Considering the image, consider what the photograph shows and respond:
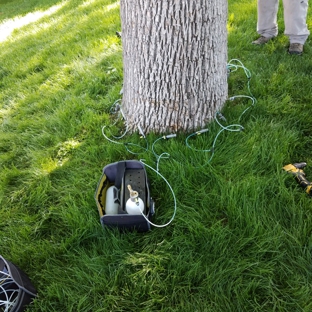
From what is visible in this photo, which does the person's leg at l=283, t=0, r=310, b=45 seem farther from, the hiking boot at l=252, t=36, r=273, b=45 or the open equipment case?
the open equipment case

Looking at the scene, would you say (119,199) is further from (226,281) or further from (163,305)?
(226,281)

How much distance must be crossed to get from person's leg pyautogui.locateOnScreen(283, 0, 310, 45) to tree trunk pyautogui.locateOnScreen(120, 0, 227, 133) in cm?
113

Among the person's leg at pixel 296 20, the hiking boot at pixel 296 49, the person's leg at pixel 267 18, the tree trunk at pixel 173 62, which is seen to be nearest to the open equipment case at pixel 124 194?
the tree trunk at pixel 173 62

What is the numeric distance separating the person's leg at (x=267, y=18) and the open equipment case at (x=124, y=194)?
88.0 inches

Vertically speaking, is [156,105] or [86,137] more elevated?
[156,105]

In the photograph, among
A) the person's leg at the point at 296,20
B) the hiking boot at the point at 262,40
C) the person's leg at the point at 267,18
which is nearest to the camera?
the person's leg at the point at 296,20

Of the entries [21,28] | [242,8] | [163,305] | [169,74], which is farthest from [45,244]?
[21,28]

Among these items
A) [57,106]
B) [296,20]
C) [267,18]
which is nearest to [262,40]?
[267,18]

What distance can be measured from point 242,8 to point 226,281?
356 cm

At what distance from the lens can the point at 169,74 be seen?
203 cm

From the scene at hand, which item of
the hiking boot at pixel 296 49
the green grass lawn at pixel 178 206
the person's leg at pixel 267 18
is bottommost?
the green grass lawn at pixel 178 206

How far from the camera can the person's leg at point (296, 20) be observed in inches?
107

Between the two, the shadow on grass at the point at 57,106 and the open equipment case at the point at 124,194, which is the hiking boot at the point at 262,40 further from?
the open equipment case at the point at 124,194

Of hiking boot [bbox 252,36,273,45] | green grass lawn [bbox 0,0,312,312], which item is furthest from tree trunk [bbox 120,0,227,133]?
hiking boot [bbox 252,36,273,45]
